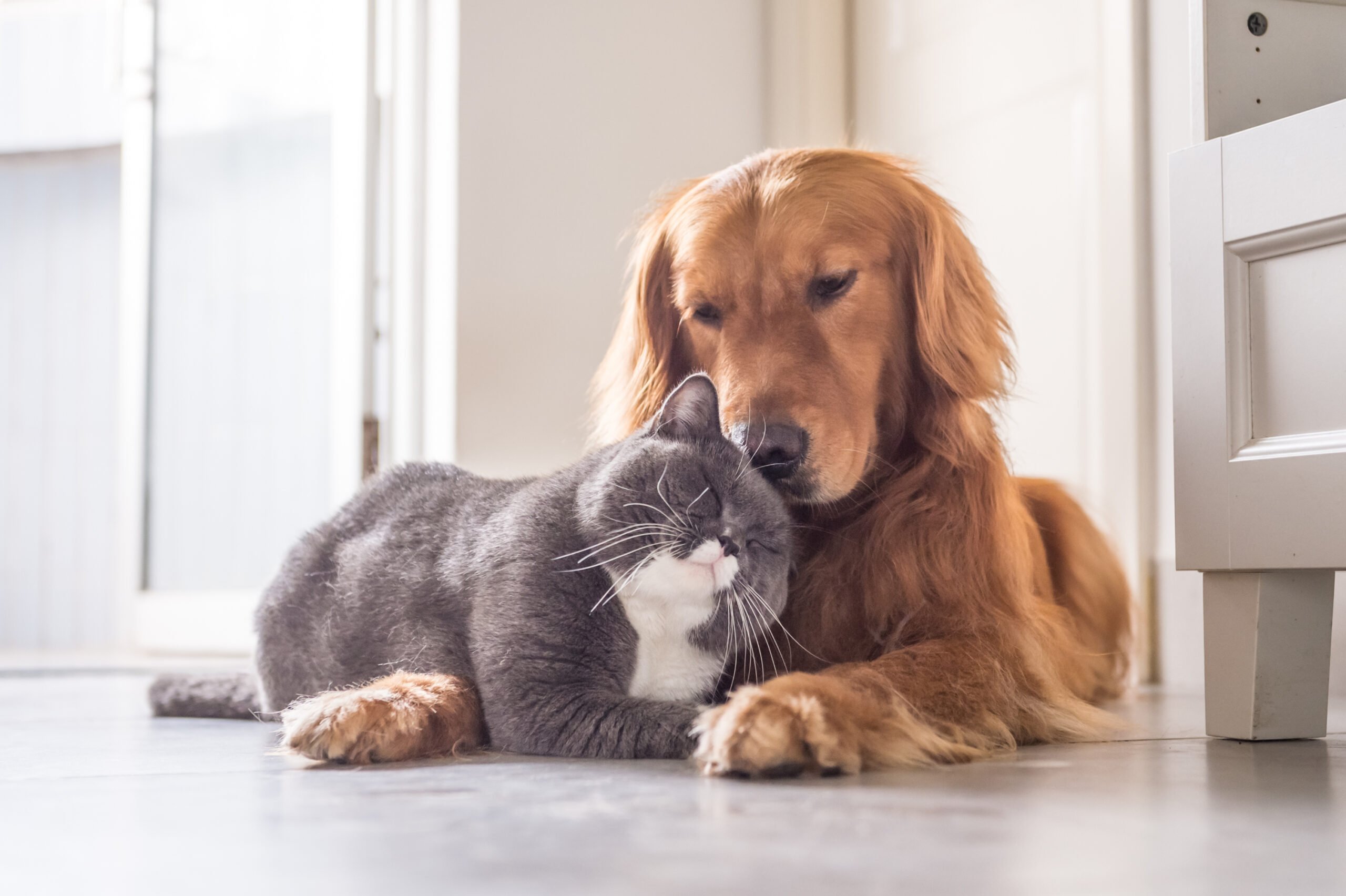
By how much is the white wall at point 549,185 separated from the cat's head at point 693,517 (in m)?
1.59

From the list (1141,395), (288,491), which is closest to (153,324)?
(288,491)

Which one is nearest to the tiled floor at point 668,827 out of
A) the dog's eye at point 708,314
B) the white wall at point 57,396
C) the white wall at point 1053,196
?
the dog's eye at point 708,314

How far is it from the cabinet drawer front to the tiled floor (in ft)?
0.77

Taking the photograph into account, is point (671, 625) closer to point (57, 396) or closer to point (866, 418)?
point (866, 418)

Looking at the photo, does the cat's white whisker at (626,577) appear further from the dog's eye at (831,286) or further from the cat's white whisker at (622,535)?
the dog's eye at (831,286)

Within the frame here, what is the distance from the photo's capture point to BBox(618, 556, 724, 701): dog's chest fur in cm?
114

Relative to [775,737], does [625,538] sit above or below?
above

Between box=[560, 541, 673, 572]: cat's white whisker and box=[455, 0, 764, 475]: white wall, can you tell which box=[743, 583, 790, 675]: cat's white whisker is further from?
box=[455, 0, 764, 475]: white wall

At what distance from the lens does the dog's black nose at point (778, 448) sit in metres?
1.26

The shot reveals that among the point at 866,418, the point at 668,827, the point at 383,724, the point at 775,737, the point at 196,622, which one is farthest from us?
the point at 196,622

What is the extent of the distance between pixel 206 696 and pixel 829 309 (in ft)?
3.33

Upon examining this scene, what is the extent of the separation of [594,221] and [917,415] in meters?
1.64

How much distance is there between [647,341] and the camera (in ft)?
5.10

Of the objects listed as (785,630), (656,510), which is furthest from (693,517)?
(785,630)
